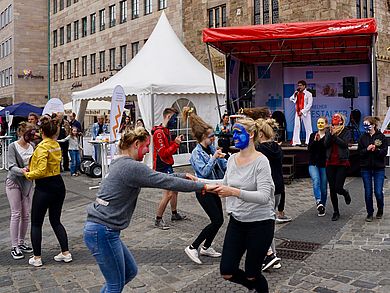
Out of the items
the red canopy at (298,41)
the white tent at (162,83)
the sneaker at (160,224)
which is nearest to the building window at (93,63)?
the white tent at (162,83)

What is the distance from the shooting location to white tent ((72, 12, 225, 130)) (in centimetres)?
1516

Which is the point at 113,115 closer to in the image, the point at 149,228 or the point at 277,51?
the point at 149,228

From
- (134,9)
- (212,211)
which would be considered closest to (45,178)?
(212,211)

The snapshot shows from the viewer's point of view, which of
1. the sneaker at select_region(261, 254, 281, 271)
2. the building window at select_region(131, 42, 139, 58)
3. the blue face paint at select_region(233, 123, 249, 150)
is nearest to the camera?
the blue face paint at select_region(233, 123, 249, 150)

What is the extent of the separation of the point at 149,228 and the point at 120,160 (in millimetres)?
3987

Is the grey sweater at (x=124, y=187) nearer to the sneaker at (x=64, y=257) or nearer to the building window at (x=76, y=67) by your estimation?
the sneaker at (x=64, y=257)

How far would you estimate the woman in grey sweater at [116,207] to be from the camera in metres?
3.53

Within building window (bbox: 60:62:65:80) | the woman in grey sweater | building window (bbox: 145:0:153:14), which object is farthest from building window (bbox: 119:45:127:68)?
the woman in grey sweater

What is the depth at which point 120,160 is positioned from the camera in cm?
364

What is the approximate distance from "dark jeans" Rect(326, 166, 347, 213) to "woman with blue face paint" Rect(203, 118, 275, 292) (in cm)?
417

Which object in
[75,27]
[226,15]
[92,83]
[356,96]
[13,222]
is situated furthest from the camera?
[75,27]

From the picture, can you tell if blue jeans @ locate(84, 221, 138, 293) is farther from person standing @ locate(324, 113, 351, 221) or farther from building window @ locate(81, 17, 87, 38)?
building window @ locate(81, 17, 87, 38)

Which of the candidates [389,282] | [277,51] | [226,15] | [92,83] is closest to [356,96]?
[277,51]

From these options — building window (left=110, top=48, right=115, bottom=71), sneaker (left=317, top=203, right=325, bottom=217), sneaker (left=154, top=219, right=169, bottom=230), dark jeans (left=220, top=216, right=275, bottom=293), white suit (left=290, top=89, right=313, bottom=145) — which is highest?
building window (left=110, top=48, right=115, bottom=71)
